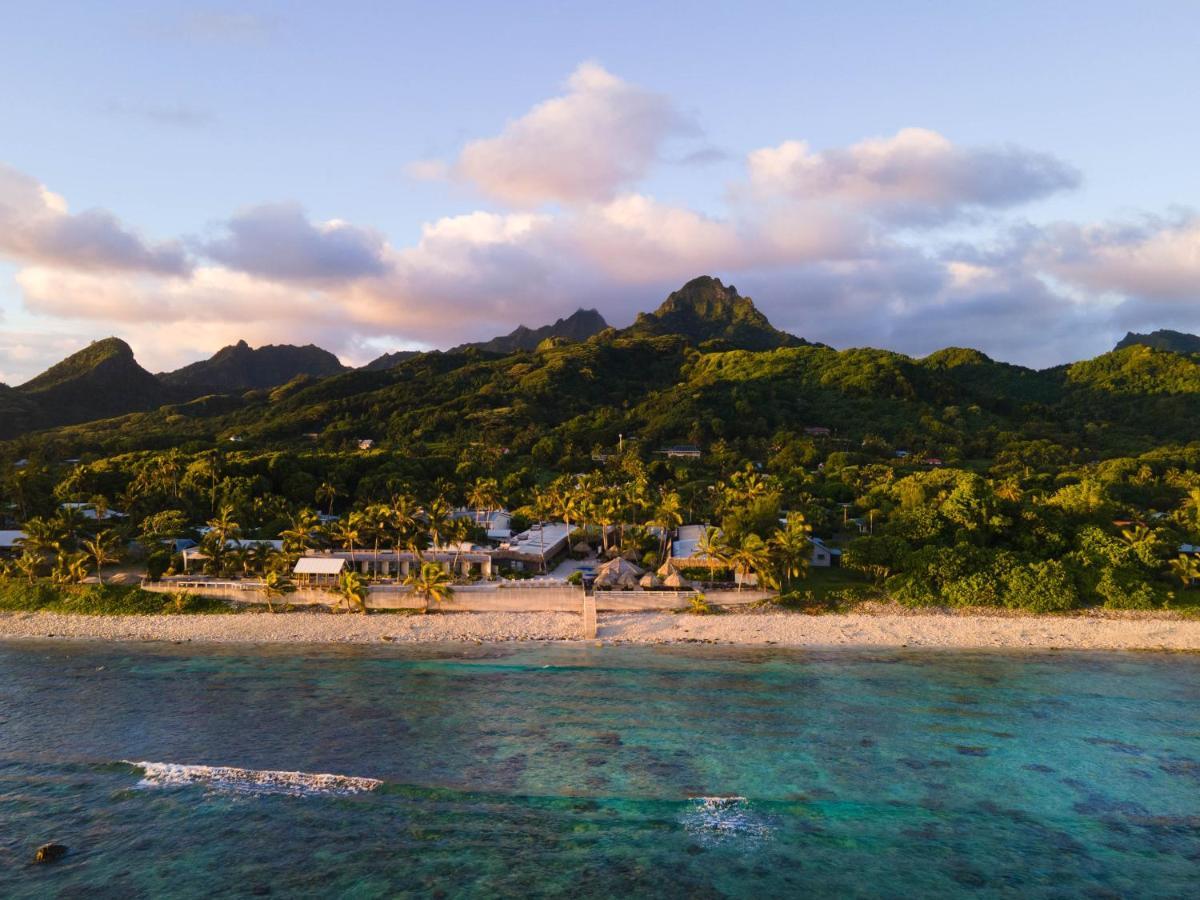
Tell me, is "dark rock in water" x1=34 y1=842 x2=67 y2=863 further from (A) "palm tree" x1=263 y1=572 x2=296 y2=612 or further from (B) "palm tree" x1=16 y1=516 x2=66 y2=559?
(B) "palm tree" x1=16 y1=516 x2=66 y2=559

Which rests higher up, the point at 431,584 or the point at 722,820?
the point at 431,584

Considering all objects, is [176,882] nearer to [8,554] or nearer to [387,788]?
[387,788]

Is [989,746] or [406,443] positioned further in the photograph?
[406,443]

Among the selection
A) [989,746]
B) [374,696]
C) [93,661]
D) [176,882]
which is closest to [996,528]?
[989,746]

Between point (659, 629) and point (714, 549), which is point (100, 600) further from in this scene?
point (714, 549)

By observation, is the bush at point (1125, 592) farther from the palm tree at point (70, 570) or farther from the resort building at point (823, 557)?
the palm tree at point (70, 570)

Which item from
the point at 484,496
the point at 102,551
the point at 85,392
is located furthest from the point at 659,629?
the point at 85,392
